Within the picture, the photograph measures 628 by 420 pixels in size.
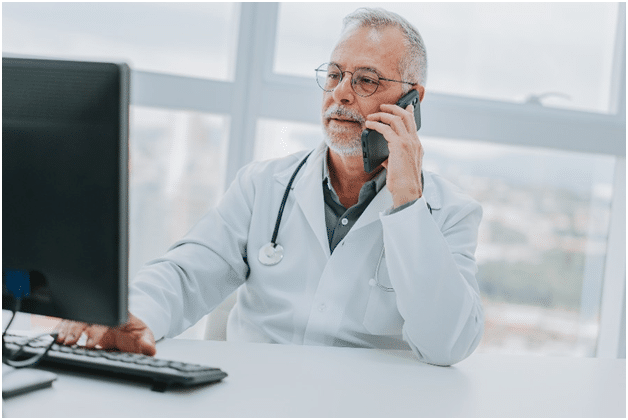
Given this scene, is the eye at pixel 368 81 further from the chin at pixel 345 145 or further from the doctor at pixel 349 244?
the chin at pixel 345 145

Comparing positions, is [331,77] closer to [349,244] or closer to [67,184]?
[349,244]

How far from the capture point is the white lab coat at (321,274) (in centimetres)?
137

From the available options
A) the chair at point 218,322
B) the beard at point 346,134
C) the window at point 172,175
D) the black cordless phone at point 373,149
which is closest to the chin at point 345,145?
the beard at point 346,134

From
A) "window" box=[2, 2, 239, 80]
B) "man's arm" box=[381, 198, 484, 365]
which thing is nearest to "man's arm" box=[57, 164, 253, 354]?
"man's arm" box=[381, 198, 484, 365]

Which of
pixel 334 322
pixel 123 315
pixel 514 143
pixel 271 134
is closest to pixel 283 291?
pixel 334 322

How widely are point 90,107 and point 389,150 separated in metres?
0.92

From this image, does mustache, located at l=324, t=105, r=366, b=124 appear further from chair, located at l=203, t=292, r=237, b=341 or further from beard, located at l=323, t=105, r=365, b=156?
chair, located at l=203, t=292, r=237, b=341

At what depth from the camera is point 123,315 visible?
0.83m

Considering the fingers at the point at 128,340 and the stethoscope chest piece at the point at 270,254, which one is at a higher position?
the stethoscope chest piece at the point at 270,254

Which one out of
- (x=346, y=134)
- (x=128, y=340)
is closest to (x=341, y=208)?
(x=346, y=134)

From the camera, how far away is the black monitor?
79 centimetres

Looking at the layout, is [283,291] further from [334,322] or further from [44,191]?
[44,191]

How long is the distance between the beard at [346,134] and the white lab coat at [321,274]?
0.33 feet

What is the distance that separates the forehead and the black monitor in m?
1.08
